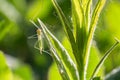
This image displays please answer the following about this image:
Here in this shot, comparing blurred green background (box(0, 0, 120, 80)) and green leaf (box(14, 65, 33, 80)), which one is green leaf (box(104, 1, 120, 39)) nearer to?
blurred green background (box(0, 0, 120, 80))

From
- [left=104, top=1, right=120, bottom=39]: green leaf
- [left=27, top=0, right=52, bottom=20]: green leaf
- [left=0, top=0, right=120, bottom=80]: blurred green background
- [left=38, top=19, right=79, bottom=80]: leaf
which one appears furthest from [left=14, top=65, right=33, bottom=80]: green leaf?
[left=38, top=19, right=79, bottom=80]: leaf

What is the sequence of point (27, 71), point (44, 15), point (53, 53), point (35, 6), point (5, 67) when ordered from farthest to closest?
point (35, 6), point (44, 15), point (27, 71), point (5, 67), point (53, 53)

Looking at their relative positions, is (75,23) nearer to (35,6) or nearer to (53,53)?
(53,53)

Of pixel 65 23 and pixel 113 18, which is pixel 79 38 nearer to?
pixel 65 23

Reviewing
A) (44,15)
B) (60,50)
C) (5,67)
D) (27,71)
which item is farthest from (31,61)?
(60,50)

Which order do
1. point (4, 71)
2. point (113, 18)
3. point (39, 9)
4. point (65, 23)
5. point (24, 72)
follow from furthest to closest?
point (39, 9) < point (113, 18) < point (24, 72) < point (4, 71) < point (65, 23)

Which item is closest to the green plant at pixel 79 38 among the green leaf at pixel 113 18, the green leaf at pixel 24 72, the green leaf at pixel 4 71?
the green leaf at pixel 4 71

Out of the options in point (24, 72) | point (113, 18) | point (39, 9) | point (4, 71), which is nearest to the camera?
point (4, 71)

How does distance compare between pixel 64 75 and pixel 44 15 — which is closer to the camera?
pixel 64 75

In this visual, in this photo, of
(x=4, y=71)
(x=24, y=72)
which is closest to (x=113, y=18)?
(x=24, y=72)
